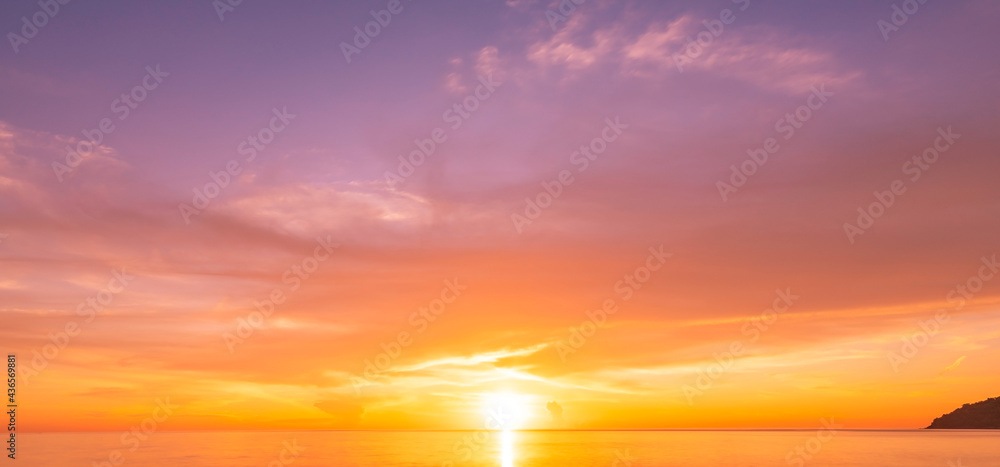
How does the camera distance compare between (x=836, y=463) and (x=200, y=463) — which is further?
(x=200, y=463)

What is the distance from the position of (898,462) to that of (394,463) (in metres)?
85.3

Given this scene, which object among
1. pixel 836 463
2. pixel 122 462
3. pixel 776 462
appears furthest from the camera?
pixel 122 462

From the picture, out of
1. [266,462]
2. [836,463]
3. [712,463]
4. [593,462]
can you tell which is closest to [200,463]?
[266,462]

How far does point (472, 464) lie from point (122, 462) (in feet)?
211

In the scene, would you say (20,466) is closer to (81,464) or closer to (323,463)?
(81,464)

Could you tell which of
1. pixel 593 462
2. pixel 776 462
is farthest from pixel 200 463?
pixel 776 462

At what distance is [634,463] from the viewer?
11256 centimetres

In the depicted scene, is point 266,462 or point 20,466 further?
point 266,462

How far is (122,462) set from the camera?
401ft

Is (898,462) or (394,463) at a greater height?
(394,463)

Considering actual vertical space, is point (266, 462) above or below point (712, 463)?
above

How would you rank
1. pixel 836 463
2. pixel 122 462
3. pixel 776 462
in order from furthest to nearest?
pixel 122 462 < pixel 776 462 < pixel 836 463

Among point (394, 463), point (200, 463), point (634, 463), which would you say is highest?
point (200, 463)

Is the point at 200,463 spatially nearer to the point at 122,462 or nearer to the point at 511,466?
the point at 122,462
